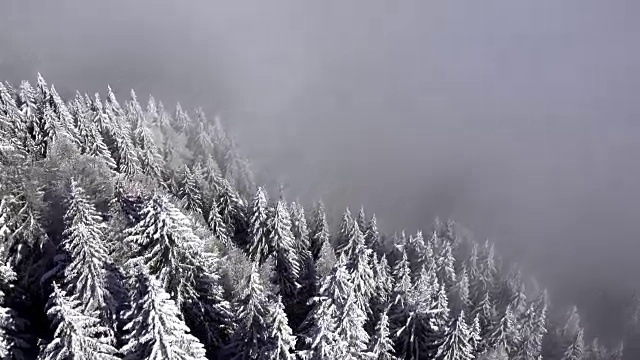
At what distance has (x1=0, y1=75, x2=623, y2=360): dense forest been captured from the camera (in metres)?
22.6

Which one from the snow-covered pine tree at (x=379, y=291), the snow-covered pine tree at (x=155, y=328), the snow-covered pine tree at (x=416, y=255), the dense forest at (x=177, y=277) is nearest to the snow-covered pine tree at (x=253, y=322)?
the dense forest at (x=177, y=277)

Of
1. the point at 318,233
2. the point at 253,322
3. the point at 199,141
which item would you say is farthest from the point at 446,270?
the point at 199,141

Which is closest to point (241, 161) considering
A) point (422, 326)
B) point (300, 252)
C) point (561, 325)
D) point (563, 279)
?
point (300, 252)

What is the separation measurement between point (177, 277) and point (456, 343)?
2184 cm

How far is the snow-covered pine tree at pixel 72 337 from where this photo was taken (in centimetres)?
1931

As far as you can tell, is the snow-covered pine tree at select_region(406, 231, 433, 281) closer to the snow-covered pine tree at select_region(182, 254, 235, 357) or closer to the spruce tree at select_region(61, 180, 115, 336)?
the snow-covered pine tree at select_region(182, 254, 235, 357)

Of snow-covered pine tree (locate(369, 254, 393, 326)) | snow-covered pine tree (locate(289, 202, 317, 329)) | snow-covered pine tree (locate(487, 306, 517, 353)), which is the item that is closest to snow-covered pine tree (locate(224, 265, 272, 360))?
snow-covered pine tree (locate(289, 202, 317, 329))

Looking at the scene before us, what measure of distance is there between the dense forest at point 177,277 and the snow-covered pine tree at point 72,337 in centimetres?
7

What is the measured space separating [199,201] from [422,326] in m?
34.7

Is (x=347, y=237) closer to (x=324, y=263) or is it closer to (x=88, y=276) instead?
(x=324, y=263)

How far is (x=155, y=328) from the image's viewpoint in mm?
19562

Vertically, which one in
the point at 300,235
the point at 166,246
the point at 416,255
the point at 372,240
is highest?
the point at 372,240

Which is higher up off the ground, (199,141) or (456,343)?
(199,141)

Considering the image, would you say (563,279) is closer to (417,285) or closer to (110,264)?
(417,285)
